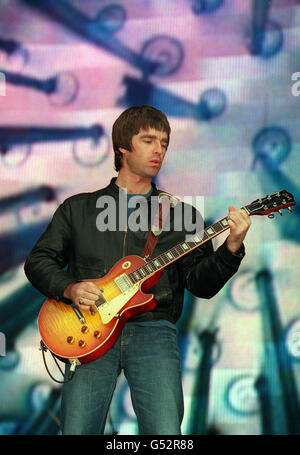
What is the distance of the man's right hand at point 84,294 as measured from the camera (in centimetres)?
264

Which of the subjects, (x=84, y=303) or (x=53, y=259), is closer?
(x=84, y=303)

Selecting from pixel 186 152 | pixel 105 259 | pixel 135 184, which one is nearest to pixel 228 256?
pixel 105 259

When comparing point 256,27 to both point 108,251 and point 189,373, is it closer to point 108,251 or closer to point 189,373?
point 108,251

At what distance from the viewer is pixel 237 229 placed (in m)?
2.73

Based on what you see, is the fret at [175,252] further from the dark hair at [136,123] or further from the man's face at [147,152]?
the dark hair at [136,123]

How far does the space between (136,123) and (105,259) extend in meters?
0.79

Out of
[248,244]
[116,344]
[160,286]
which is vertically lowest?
[116,344]

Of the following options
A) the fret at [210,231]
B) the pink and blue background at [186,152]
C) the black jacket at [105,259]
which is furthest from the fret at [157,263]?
the pink and blue background at [186,152]

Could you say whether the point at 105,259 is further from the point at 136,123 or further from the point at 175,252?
the point at 136,123

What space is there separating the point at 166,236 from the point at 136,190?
337 mm

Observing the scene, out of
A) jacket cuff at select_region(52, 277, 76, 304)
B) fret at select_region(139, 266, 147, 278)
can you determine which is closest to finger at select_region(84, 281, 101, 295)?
jacket cuff at select_region(52, 277, 76, 304)

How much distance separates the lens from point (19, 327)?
12.3ft

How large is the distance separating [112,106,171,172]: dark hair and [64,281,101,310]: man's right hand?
0.88 meters
